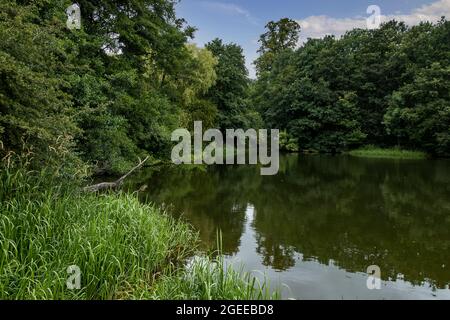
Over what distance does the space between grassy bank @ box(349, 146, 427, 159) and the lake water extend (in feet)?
60.3

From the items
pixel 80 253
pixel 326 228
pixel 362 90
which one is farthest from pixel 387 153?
pixel 80 253

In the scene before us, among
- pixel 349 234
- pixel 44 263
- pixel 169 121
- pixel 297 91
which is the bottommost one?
pixel 349 234

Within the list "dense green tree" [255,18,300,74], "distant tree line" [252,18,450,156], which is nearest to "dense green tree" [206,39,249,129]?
"distant tree line" [252,18,450,156]

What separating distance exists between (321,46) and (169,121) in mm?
29465

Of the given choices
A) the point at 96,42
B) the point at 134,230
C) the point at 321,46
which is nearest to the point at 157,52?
the point at 96,42

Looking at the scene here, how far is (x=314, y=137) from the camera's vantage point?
43000 mm

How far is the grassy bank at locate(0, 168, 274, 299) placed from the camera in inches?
160

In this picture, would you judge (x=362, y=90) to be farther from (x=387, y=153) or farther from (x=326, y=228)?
(x=326, y=228)

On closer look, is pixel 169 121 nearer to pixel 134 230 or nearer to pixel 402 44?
pixel 134 230

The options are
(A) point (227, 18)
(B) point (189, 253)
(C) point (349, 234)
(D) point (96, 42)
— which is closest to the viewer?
(B) point (189, 253)

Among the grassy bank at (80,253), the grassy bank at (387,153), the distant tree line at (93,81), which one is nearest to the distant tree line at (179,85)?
the distant tree line at (93,81)

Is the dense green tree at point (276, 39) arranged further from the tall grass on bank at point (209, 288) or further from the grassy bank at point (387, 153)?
the tall grass on bank at point (209, 288)

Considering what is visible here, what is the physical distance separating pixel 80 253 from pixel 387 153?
1441 inches

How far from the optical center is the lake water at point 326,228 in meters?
6.36
